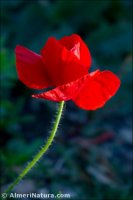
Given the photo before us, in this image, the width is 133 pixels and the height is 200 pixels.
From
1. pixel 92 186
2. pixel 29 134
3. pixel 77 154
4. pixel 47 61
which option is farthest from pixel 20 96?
pixel 47 61

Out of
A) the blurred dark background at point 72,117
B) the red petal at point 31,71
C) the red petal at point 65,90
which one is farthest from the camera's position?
the blurred dark background at point 72,117

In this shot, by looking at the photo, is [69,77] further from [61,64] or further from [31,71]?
[31,71]

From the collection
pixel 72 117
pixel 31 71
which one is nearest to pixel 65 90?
pixel 31 71

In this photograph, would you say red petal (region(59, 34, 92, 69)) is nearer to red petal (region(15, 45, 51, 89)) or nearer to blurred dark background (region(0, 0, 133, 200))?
red petal (region(15, 45, 51, 89))

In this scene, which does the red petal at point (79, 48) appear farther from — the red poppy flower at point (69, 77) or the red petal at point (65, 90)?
the red petal at point (65, 90)

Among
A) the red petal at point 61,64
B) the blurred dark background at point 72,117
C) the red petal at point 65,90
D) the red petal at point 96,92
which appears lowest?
the blurred dark background at point 72,117

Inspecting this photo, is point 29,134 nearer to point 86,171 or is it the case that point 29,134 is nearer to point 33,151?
point 86,171

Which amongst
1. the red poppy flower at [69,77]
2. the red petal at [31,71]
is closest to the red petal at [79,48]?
the red poppy flower at [69,77]

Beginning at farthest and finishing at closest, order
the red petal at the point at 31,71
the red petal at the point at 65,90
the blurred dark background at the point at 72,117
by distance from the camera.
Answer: the blurred dark background at the point at 72,117, the red petal at the point at 31,71, the red petal at the point at 65,90
